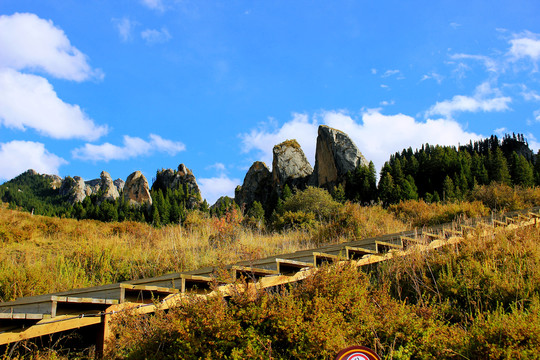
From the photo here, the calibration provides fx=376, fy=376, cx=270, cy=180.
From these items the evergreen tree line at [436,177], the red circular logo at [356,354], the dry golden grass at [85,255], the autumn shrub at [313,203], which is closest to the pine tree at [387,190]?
the evergreen tree line at [436,177]

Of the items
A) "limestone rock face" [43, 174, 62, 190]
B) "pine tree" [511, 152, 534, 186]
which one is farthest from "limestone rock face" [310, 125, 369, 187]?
"limestone rock face" [43, 174, 62, 190]

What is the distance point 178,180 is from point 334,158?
44.8 meters

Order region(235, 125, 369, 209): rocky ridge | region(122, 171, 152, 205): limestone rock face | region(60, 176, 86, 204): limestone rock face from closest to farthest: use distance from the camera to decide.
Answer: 1. region(235, 125, 369, 209): rocky ridge
2. region(122, 171, 152, 205): limestone rock face
3. region(60, 176, 86, 204): limestone rock face

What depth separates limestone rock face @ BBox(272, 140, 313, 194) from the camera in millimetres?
54812

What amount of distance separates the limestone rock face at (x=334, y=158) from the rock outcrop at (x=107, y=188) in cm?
5934

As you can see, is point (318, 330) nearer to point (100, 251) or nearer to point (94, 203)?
point (100, 251)

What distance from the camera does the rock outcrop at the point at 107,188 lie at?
96.0 m

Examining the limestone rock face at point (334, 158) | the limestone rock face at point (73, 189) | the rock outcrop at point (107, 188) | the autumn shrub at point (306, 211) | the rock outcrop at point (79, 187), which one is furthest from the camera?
the limestone rock face at point (73, 189)

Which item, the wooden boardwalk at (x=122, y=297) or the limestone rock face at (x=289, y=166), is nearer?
the wooden boardwalk at (x=122, y=297)

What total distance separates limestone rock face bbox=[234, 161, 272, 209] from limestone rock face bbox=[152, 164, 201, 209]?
17.4 metres

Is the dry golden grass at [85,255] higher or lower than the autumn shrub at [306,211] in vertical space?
lower

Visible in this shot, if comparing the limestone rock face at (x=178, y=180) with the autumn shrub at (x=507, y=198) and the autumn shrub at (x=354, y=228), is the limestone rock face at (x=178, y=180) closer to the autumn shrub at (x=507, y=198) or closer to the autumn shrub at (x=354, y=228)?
the autumn shrub at (x=507, y=198)

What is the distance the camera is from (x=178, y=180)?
86.7 meters

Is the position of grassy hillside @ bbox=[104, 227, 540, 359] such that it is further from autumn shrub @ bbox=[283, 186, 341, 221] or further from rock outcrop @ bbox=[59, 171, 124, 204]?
rock outcrop @ bbox=[59, 171, 124, 204]
